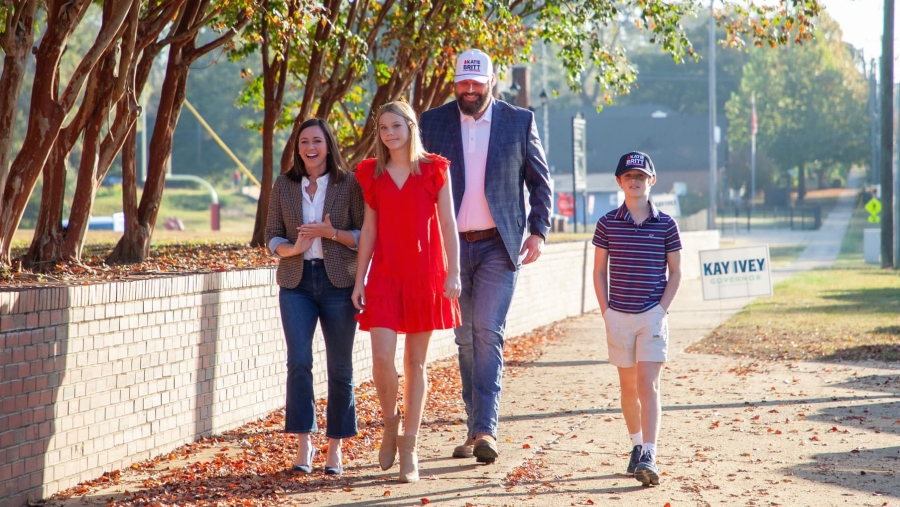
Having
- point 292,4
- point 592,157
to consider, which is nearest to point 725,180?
point 592,157

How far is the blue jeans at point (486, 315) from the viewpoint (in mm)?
6102

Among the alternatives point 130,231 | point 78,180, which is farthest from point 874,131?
point 78,180

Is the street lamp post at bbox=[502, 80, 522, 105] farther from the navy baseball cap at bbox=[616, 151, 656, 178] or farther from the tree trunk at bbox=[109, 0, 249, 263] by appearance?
the navy baseball cap at bbox=[616, 151, 656, 178]

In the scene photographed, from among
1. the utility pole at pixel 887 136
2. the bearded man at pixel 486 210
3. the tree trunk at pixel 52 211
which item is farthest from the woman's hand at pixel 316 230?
the utility pole at pixel 887 136

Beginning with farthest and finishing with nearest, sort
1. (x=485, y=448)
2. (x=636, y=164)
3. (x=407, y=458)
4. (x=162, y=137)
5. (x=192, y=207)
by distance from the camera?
(x=192, y=207) → (x=162, y=137) → (x=485, y=448) → (x=636, y=164) → (x=407, y=458)

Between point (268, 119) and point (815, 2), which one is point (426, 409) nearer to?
point (268, 119)

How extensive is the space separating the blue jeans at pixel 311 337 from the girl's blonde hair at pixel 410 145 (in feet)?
2.07

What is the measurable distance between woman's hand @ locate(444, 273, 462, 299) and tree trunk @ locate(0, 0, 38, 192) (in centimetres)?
348

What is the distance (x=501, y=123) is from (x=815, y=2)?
8895 mm

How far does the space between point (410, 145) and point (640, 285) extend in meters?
1.40

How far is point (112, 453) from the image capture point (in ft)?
19.2

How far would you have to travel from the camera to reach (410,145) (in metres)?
5.62

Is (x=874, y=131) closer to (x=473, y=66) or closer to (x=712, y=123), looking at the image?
(x=712, y=123)

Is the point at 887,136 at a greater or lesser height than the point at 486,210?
greater
